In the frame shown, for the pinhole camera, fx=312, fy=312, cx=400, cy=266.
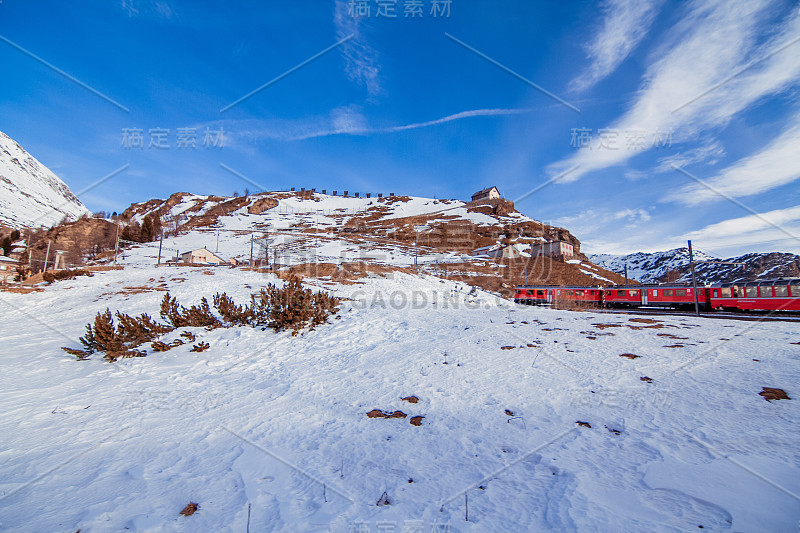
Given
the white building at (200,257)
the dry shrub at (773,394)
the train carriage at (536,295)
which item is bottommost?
the dry shrub at (773,394)

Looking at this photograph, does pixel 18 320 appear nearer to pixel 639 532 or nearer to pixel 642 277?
pixel 639 532

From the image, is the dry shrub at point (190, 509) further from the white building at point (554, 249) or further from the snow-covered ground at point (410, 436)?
the white building at point (554, 249)

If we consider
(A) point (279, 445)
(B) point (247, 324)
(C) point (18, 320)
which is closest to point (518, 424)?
(A) point (279, 445)

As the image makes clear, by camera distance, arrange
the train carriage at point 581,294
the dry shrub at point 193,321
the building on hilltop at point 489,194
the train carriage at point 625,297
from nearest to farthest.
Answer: the dry shrub at point 193,321 < the train carriage at point 625,297 < the train carriage at point 581,294 < the building on hilltop at point 489,194

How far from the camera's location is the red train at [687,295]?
2088cm

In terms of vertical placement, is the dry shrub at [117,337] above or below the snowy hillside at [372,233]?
below

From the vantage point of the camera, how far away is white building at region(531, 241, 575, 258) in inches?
2667

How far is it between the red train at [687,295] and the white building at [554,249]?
39450 mm

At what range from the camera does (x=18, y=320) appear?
14.1 meters

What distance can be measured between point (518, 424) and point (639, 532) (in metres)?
2.46

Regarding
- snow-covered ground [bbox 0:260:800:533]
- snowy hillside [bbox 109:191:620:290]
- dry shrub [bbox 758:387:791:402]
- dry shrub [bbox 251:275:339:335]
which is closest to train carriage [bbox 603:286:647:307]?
snowy hillside [bbox 109:191:620:290]

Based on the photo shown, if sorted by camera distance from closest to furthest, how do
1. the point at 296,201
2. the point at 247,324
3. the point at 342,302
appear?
the point at 247,324 < the point at 342,302 < the point at 296,201

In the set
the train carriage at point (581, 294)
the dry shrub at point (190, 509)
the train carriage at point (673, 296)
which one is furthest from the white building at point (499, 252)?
the dry shrub at point (190, 509)

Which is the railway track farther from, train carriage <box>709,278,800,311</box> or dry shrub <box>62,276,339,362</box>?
dry shrub <box>62,276,339,362</box>
